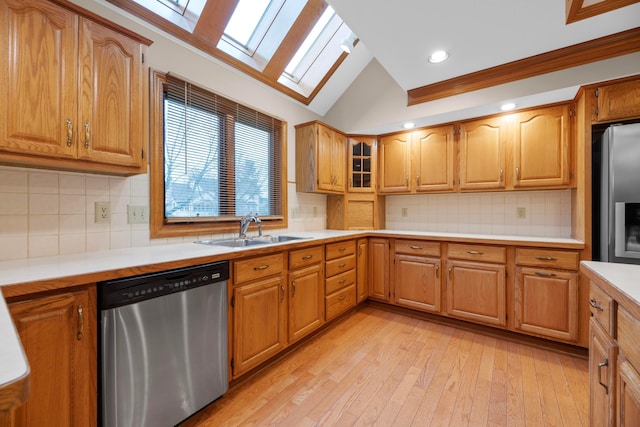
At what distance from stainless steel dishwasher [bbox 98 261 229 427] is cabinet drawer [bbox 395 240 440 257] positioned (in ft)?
6.34

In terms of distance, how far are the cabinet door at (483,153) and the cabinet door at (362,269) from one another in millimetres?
1220


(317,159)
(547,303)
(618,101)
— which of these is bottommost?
(547,303)

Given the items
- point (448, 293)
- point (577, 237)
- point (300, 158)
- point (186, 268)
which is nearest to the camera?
point (186, 268)

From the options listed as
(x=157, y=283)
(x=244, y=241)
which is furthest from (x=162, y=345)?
(x=244, y=241)

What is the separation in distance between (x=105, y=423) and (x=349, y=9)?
8.36 ft

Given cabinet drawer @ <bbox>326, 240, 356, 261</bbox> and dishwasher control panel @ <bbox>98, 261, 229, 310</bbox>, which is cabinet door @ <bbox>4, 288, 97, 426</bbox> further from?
cabinet drawer @ <bbox>326, 240, 356, 261</bbox>

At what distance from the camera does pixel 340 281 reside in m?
2.70

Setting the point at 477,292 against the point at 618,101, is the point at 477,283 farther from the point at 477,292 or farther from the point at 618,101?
the point at 618,101

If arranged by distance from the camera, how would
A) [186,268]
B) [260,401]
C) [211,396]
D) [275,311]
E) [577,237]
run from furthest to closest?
[577,237], [275,311], [260,401], [211,396], [186,268]

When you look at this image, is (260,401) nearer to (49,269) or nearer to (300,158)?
(49,269)

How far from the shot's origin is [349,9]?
1.80m

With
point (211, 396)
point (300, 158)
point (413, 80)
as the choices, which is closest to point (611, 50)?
point (413, 80)

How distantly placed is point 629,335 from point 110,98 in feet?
7.61

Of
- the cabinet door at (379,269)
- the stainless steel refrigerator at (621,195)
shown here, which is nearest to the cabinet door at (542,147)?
the stainless steel refrigerator at (621,195)
